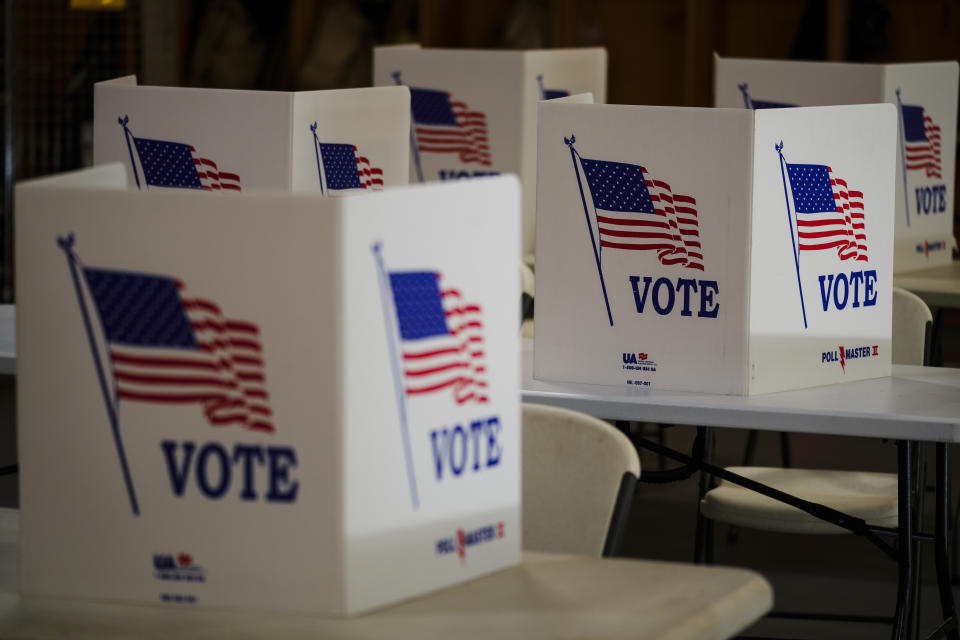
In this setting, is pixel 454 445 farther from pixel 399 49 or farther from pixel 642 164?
pixel 399 49

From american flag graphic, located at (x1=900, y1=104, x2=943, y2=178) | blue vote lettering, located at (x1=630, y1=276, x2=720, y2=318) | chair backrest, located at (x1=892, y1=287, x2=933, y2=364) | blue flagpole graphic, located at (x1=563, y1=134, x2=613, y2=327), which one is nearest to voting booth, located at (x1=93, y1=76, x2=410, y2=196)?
blue flagpole graphic, located at (x1=563, y1=134, x2=613, y2=327)

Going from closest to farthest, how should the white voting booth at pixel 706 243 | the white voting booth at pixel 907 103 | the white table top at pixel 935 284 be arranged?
1. the white voting booth at pixel 706 243
2. the white table top at pixel 935 284
3. the white voting booth at pixel 907 103

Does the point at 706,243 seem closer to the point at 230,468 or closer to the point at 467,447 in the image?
the point at 467,447

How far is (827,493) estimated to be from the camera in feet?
9.24

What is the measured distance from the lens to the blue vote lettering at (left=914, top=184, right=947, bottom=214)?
384 centimetres

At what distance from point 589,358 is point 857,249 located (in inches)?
18.7

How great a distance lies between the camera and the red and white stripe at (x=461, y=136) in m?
4.18

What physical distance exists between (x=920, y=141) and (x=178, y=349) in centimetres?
290

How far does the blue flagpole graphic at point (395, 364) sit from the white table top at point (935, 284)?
2343mm

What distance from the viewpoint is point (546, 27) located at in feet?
22.8

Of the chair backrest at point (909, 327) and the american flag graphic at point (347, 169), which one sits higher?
the american flag graphic at point (347, 169)

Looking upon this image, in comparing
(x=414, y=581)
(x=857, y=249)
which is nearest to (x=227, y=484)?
(x=414, y=581)

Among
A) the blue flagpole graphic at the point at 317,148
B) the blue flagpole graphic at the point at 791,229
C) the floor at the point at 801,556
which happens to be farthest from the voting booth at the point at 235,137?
the floor at the point at 801,556

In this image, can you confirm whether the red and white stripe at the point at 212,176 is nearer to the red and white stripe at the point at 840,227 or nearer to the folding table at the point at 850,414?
the folding table at the point at 850,414
